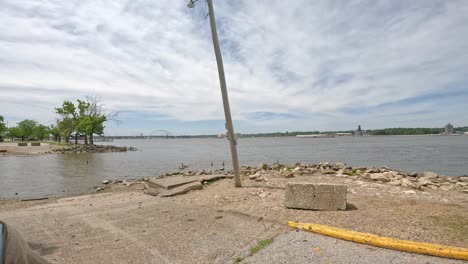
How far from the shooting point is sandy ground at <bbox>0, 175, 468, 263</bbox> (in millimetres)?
4902

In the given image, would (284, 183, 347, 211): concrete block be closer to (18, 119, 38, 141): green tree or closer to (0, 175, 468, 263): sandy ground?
(0, 175, 468, 263): sandy ground

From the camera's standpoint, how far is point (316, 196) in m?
6.59

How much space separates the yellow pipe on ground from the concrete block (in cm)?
121

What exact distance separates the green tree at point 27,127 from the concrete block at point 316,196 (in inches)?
4583

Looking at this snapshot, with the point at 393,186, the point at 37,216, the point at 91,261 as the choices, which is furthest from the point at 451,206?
the point at 37,216

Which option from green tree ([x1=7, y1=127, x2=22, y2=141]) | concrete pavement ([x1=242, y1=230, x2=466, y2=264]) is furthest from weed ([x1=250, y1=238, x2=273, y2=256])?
green tree ([x1=7, y1=127, x2=22, y2=141])

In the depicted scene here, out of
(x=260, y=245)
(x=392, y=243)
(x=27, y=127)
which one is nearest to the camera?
(x=392, y=243)

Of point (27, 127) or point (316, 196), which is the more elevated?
point (27, 127)

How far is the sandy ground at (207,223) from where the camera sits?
4.90 m

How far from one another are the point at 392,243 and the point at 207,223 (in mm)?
3478

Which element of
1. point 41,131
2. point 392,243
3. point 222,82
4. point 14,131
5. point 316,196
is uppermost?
point 14,131

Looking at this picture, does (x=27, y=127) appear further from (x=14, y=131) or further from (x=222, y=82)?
(x=222, y=82)

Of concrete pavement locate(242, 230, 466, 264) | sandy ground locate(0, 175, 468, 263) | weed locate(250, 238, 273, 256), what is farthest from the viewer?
sandy ground locate(0, 175, 468, 263)

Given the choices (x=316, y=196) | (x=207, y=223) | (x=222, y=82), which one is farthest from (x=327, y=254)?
(x=222, y=82)
